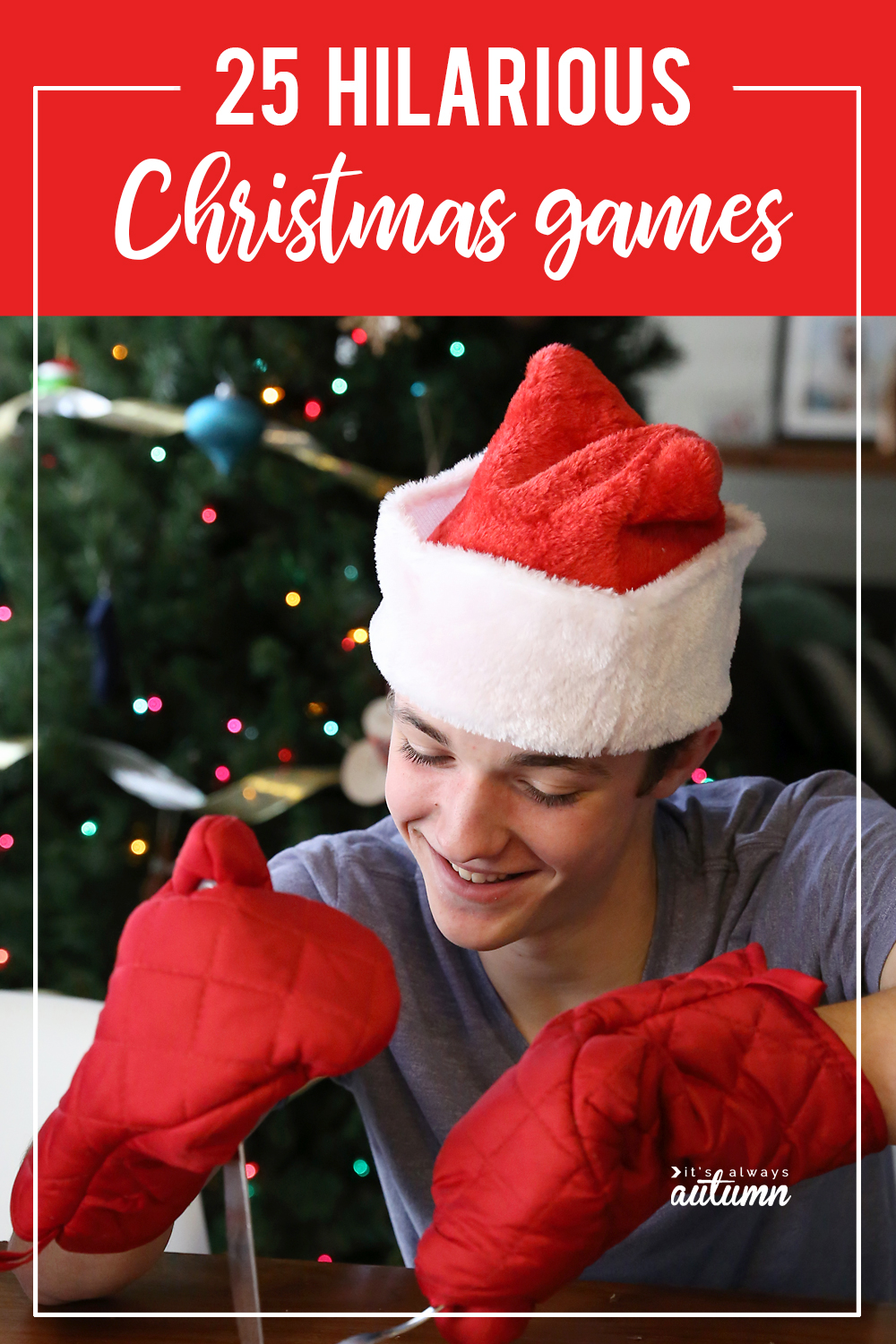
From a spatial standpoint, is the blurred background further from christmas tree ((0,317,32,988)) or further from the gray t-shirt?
the gray t-shirt

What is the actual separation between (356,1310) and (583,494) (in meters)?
0.42

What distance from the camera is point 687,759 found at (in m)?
0.65

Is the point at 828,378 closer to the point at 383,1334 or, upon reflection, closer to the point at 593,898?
the point at 593,898

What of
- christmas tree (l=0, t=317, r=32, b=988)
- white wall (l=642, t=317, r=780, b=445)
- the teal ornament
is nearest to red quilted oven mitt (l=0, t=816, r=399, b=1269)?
the teal ornament

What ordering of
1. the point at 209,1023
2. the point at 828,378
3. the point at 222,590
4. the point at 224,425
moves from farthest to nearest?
1. the point at 828,378
2. the point at 222,590
3. the point at 224,425
4. the point at 209,1023

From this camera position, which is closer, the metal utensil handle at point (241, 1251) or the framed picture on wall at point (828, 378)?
the metal utensil handle at point (241, 1251)

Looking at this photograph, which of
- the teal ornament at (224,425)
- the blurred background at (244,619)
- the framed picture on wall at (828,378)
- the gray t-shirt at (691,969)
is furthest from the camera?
the framed picture on wall at (828,378)

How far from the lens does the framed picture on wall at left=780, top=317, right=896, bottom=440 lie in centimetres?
160

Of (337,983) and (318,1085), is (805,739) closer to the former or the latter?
(318,1085)

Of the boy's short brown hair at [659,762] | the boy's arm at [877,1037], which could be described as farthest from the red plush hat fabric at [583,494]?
the boy's arm at [877,1037]

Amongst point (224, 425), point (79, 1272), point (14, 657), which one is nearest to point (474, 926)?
point (79, 1272)

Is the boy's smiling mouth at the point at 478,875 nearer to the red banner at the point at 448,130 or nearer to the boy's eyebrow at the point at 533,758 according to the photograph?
the boy's eyebrow at the point at 533,758

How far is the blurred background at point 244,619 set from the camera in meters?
1.33

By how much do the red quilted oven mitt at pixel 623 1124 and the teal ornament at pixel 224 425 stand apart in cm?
86
